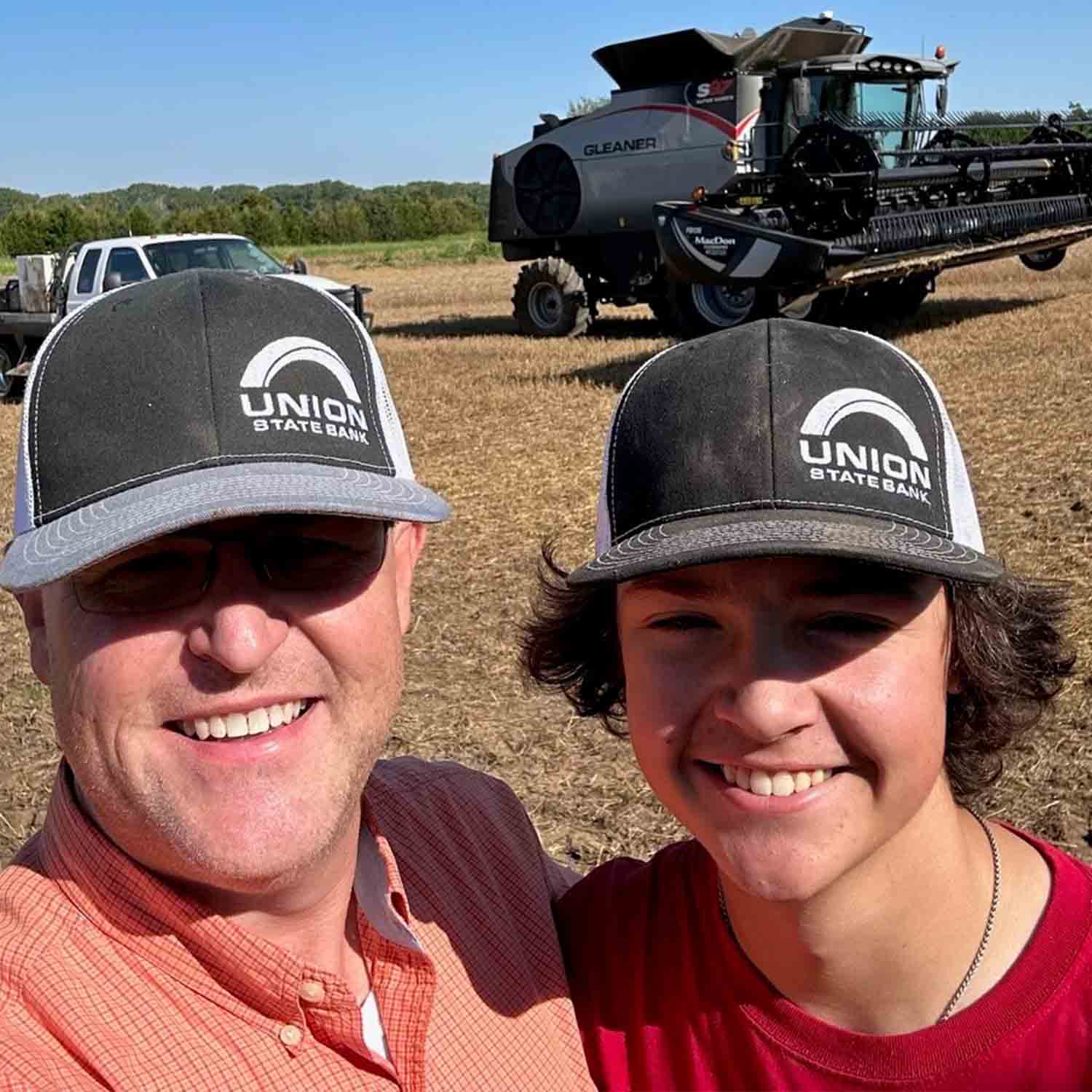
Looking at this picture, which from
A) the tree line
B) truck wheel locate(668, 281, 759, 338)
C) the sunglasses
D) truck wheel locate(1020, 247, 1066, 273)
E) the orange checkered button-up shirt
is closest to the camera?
the orange checkered button-up shirt

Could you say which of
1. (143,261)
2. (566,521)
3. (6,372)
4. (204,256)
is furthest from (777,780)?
(6,372)

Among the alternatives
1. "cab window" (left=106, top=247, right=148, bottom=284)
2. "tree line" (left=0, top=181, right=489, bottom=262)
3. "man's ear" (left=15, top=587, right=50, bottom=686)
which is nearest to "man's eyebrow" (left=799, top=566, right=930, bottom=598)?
"man's ear" (left=15, top=587, right=50, bottom=686)

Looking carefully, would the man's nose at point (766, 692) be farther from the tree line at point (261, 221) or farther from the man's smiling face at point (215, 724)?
the tree line at point (261, 221)

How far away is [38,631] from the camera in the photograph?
1738 mm

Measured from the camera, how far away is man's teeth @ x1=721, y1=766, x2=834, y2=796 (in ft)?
5.34

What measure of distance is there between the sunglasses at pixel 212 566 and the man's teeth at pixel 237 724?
0.14 metres

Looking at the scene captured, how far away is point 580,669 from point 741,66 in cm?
1177

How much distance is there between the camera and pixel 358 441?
Result: 5.67 feet

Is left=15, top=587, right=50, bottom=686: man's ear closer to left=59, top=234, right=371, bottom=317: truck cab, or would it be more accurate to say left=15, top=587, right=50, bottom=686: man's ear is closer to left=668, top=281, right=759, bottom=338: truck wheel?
left=668, top=281, right=759, bottom=338: truck wheel

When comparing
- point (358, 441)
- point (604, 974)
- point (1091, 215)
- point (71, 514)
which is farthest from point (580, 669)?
point (1091, 215)

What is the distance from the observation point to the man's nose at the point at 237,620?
5.25 ft

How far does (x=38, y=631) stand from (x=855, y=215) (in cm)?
973

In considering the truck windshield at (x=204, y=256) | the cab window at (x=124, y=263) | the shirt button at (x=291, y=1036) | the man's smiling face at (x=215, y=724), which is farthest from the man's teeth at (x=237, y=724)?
the cab window at (x=124, y=263)

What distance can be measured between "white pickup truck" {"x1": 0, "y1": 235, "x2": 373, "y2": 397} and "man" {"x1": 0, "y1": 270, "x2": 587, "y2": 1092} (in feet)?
35.7
